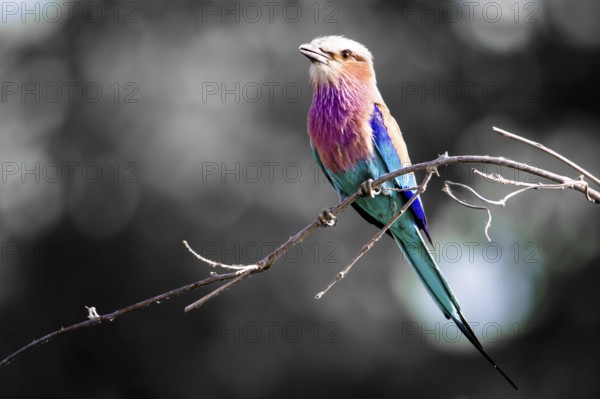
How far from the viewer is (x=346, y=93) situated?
11.8 ft

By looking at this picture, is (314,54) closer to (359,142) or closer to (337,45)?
(337,45)

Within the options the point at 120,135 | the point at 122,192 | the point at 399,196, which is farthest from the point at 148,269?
the point at 399,196

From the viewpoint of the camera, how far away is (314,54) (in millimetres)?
3639

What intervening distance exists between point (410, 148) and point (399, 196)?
454cm

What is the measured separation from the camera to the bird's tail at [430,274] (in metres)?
3.31

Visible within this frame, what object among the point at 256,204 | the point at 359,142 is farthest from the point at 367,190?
the point at 256,204

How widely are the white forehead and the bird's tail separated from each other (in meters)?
0.78

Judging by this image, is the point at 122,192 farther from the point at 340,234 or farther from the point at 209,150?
the point at 340,234

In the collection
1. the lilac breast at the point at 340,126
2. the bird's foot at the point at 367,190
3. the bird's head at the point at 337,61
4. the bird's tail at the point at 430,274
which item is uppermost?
the bird's head at the point at 337,61

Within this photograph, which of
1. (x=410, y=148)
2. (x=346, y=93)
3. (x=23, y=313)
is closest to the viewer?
(x=346, y=93)

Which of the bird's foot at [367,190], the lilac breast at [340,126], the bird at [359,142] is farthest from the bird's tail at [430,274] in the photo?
the lilac breast at [340,126]

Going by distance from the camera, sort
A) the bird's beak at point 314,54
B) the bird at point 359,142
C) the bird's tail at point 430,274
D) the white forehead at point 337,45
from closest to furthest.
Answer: the bird's tail at point 430,274, the bird at point 359,142, the bird's beak at point 314,54, the white forehead at point 337,45

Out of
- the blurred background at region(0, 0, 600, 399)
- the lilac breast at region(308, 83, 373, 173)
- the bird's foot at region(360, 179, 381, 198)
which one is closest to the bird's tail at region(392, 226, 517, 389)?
the bird's foot at region(360, 179, 381, 198)

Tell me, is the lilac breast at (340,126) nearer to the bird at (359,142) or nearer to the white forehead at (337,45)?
the bird at (359,142)
